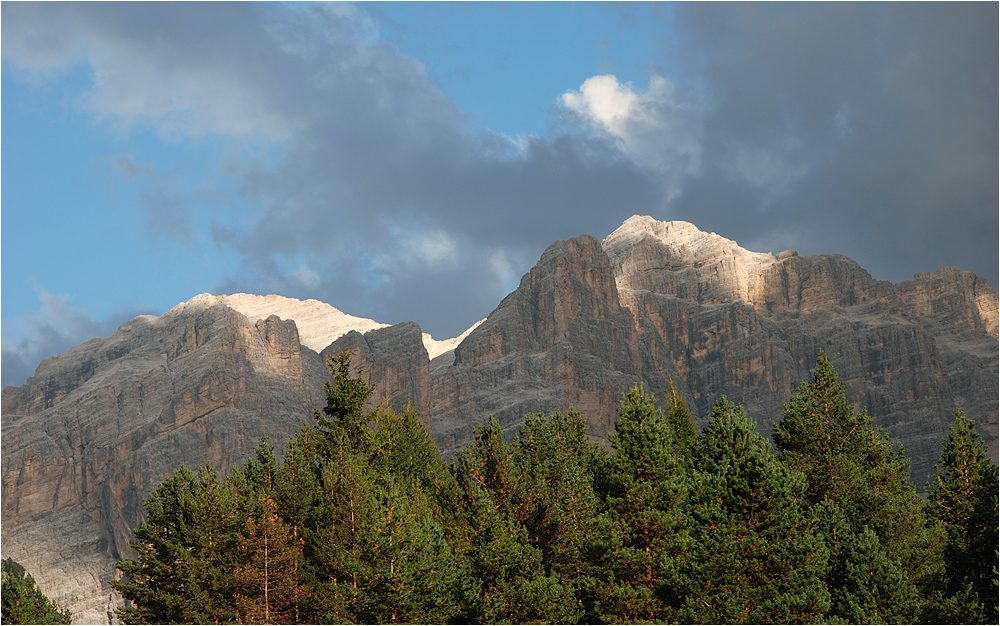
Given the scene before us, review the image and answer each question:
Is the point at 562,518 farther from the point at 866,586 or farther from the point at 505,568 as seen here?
the point at 866,586

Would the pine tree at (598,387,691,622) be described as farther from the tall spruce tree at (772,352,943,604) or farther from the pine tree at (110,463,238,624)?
the pine tree at (110,463,238,624)

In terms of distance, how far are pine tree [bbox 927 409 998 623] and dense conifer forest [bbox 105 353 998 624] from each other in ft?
0.40

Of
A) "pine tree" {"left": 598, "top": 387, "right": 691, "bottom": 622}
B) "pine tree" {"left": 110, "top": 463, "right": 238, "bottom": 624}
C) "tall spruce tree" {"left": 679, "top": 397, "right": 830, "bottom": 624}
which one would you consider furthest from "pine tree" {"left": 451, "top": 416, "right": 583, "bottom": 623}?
"pine tree" {"left": 110, "top": 463, "right": 238, "bottom": 624}

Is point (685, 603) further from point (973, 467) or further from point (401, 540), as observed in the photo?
point (973, 467)

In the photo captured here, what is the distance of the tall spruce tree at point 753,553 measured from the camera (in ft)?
147

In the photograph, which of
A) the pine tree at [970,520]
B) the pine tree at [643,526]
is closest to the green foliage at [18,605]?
the pine tree at [643,526]

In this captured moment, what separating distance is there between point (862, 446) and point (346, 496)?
112 ft

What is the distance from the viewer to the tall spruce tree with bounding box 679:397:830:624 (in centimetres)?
4475

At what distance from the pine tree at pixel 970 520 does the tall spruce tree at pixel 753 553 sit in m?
9.18

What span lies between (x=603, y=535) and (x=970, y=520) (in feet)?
66.4

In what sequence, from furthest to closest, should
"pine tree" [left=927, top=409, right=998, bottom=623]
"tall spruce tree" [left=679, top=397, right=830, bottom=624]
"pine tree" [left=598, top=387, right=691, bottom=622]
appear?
"pine tree" [left=927, top=409, right=998, bottom=623] → "pine tree" [left=598, top=387, right=691, bottom=622] → "tall spruce tree" [left=679, top=397, right=830, bottom=624]

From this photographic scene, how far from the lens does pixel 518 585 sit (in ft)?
169

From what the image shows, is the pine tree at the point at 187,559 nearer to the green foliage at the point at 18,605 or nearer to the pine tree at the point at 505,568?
the green foliage at the point at 18,605

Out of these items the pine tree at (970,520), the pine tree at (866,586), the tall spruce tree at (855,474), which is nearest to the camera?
the pine tree at (866,586)
